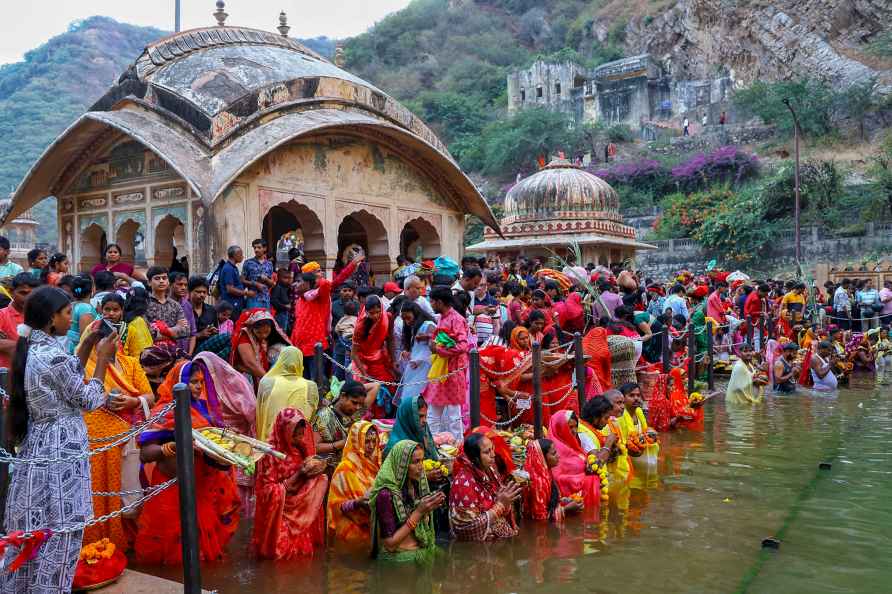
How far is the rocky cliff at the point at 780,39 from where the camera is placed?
164 ft

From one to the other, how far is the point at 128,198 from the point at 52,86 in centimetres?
5443

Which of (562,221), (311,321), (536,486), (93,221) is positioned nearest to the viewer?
(536,486)

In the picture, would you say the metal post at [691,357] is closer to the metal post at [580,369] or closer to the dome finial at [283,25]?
the metal post at [580,369]

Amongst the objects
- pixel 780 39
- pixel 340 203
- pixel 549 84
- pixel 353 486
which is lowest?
pixel 353 486

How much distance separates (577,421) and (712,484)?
57.9 inches

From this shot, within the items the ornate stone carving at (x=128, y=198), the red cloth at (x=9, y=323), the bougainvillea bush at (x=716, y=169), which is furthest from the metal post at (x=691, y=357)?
the bougainvillea bush at (x=716, y=169)

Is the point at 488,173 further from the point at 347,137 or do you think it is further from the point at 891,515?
the point at 891,515

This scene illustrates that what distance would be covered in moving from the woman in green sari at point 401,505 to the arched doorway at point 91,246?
7.99 metres

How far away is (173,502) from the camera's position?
16.7 ft

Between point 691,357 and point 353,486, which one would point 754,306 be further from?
point 353,486

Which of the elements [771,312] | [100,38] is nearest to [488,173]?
[100,38]

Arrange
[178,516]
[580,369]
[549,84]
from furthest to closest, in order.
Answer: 1. [549,84]
2. [580,369]
3. [178,516]

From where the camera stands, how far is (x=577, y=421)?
23.1ft

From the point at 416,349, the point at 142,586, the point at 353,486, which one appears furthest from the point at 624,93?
the point at 142,586
